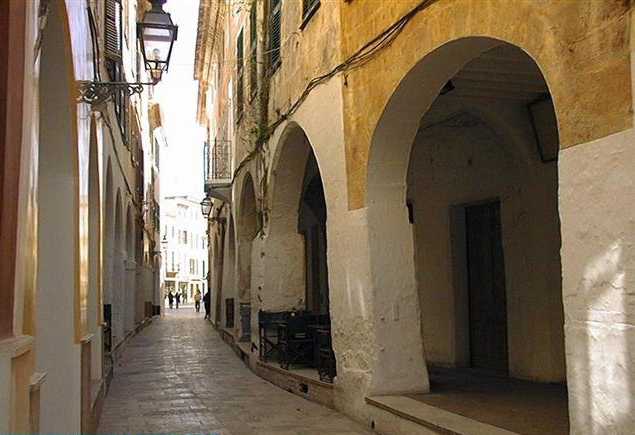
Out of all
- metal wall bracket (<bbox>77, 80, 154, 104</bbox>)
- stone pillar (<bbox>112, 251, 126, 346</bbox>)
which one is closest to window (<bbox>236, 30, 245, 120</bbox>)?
stone pillar (<bbox>112, 251, 126, 346</bbox>)

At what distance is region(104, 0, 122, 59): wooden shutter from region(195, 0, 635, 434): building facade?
2.60m

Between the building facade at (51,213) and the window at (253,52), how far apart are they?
2.84m

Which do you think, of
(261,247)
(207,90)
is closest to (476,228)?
(261,247)

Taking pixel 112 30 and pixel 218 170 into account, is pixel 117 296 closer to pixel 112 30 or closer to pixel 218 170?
pixel 112 30

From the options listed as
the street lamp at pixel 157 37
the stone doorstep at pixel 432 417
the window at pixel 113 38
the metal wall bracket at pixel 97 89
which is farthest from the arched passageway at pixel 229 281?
the stone doorstep at pixel 432 417

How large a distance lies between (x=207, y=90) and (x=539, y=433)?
104 ft

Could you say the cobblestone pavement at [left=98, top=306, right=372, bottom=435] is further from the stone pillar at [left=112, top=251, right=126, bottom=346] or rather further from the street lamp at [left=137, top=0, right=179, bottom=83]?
the street lamp at [left=137, top=0, right=179, bottom=83]

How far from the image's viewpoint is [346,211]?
885 centimetres

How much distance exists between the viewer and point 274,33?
13062 millimetres

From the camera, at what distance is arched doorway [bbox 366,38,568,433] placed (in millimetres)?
8039

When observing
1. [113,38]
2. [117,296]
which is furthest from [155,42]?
[117,296]

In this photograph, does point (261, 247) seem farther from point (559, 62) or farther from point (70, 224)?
point (559, 62)

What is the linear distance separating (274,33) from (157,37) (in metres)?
4.93

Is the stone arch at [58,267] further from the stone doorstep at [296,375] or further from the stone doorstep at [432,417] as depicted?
the stone doorstep at [296,375]
